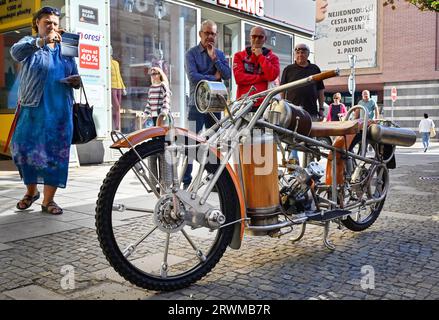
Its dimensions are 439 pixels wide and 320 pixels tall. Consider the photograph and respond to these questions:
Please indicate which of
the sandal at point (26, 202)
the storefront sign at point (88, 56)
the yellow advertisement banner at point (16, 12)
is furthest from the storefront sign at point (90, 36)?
the sandal at point (26, 202)

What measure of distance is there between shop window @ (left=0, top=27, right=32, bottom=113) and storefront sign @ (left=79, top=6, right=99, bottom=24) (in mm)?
1568

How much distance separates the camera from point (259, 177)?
10.8ft

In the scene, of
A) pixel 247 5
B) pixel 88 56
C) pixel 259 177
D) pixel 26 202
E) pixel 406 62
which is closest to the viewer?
pixel 259 177

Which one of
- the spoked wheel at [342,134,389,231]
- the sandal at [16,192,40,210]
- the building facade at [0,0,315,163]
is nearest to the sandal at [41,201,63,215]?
the sandal at [16,192,40,210]

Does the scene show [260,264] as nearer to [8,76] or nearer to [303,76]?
[303,76]

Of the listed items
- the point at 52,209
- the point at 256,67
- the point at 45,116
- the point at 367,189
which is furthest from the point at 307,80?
the point at 52,209

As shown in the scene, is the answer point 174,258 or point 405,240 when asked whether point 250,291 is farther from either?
point 405,240

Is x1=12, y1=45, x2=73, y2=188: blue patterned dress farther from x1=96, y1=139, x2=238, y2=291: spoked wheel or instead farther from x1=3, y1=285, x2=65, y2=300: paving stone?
x1=3, y1=285, x2=65, y2=300: paving stone

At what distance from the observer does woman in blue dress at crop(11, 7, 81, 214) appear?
4836 mm

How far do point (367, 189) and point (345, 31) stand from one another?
25.8 m

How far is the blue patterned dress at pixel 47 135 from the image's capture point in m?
4.85

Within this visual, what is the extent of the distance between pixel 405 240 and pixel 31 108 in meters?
3.62

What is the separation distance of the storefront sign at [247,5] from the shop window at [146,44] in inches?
41.4
